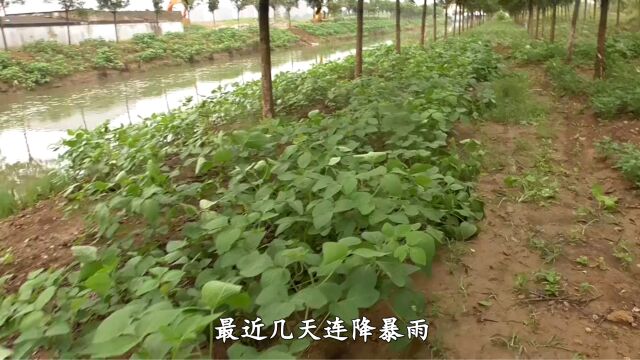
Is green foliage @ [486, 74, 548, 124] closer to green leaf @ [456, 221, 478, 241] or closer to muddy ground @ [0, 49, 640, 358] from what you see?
muddy ground @ [0, 49, 640, 358]

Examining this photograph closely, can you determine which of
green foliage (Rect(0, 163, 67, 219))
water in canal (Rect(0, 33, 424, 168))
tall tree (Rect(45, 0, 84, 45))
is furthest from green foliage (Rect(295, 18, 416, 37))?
green foliage (Rect(0, 163, 67, 219))

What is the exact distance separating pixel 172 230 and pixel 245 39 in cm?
3173

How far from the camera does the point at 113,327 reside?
169 cm

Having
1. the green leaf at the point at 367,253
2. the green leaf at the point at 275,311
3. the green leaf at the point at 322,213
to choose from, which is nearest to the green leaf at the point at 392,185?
the green leaf at the point at 322,213

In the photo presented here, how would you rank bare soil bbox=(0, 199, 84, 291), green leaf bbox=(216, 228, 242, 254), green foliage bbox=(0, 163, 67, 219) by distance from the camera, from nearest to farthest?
1. green leaf bbox=(216, 228, 242, 254)
2. bare soil bbox=(0, 199, 84, 291)
3. green foliage bbox=(0, 163, 67, 219)

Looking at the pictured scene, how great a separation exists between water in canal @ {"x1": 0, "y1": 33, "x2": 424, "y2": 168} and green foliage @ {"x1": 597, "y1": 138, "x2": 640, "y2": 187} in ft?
20.0

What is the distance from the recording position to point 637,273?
9.72 ft

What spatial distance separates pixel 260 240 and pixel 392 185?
2.60 feet

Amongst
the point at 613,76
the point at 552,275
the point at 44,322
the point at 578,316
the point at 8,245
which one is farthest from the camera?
the point at 613,76

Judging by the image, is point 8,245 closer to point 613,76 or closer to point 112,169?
Answer: point 112,169

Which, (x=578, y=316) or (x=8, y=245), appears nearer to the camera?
(x=578, y=316)

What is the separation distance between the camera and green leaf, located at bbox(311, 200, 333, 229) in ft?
7.91

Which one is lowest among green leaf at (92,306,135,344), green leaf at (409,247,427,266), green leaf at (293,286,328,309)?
green leaf at (293,286,328,309)

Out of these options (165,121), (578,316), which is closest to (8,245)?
(165,121)
